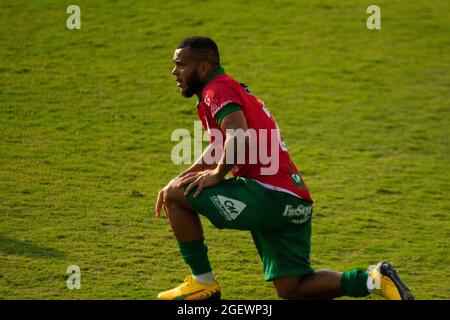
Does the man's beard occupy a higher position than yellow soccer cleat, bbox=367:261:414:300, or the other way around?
the man's beard

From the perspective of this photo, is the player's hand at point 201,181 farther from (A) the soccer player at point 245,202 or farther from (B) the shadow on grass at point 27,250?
(B) the shadow on grass at point 27,250

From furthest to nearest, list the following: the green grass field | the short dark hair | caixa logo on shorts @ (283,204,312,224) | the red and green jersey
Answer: the green grass field
the short dark hair
caixa logo on shorts @ (283,204,312,224)
the red and green jersey

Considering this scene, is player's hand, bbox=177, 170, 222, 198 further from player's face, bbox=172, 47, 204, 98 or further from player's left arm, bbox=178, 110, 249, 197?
player's face, bbox=172, 47, 204, 98

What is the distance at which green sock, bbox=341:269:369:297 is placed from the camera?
6094 millimetres

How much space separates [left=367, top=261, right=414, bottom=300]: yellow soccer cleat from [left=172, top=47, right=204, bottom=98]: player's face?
5.87 ft

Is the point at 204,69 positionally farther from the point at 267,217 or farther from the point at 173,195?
the point at 267,217

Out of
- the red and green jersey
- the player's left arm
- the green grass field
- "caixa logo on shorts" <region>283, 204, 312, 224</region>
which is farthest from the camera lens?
the green grass field

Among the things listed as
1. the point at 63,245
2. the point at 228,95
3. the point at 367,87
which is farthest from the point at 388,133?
the point at 228,95

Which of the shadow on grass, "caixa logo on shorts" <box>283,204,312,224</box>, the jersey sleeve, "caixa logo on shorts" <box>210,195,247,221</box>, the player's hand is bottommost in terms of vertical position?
the shadow on grass

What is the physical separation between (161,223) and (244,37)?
7018 millimetres

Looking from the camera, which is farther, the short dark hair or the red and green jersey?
the short dark hair

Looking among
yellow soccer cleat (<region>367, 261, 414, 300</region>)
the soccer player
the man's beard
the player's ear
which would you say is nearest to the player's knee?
the soccer player

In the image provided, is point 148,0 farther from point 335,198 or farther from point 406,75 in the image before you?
point 335,198

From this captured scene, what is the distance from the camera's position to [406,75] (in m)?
14.1
